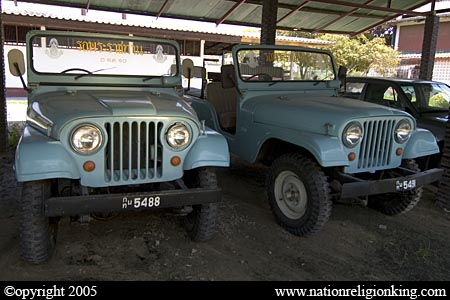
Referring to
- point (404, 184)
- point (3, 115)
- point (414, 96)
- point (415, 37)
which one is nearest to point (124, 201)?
point (404, 184)

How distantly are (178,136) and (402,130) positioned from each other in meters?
2.31

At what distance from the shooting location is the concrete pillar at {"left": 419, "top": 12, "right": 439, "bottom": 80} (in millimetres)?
10789

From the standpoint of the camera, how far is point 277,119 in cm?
421

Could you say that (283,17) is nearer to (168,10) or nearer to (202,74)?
(168,10)

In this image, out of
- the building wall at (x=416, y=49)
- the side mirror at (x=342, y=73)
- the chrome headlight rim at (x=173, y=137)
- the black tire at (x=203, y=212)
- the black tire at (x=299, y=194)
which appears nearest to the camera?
the chrome headlight rim at (x=173, y=137)

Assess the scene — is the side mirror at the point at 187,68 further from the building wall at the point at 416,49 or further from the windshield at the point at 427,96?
the building wall at the point at 416,49

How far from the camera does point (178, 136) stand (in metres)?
3.17

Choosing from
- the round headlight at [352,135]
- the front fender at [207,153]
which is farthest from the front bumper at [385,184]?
the front fender at [207,153]

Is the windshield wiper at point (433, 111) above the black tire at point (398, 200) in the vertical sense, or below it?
above

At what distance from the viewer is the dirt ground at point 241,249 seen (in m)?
3.16

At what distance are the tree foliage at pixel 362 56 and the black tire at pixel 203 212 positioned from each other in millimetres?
15503
